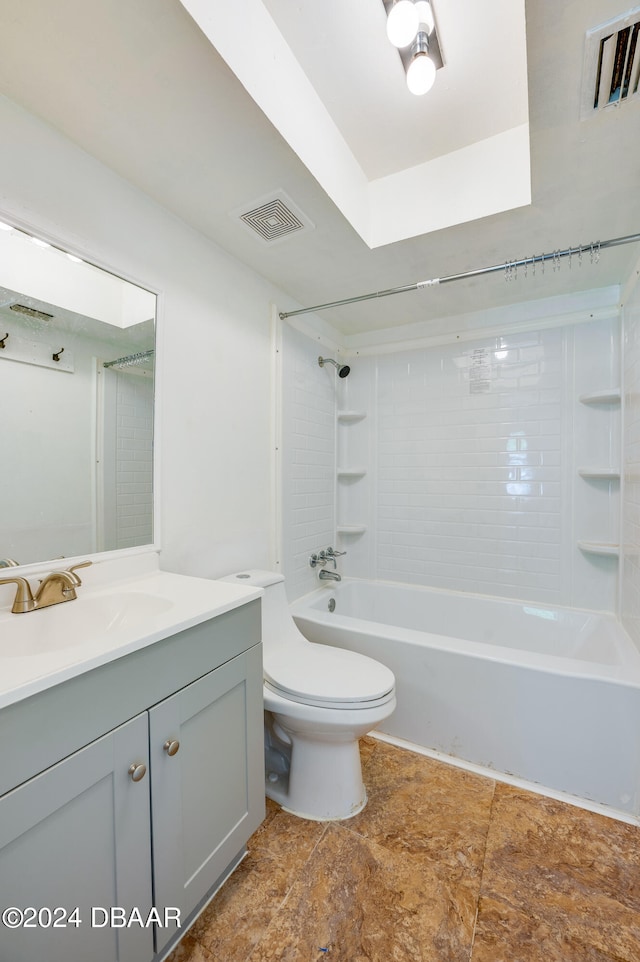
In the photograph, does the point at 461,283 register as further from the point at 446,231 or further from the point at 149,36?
the point at 149,36

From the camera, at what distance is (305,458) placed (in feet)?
8.18

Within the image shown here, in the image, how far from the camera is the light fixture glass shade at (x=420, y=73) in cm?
111

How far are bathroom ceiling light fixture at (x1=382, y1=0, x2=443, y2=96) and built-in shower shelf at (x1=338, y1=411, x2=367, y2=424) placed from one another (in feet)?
5.91

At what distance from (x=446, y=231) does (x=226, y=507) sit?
4.88ft

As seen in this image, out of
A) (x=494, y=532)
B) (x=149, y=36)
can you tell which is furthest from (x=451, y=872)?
(x=149, y=36)

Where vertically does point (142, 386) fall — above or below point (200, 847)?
above

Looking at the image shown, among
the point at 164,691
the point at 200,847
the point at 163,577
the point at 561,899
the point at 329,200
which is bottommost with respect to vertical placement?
the point at 561,899

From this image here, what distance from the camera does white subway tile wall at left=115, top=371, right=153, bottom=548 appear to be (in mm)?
1424

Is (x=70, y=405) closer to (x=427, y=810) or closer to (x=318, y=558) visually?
(x=318, y=558)

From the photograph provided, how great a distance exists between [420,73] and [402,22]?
11cm

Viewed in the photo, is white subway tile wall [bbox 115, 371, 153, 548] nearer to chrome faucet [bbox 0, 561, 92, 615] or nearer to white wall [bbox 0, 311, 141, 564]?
white wall [bbox 0, 311, 141, 564]

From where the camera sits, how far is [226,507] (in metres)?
1.86

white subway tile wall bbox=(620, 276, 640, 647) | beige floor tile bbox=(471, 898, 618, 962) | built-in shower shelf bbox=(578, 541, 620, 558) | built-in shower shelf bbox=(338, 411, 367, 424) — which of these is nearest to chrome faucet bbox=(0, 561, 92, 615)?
beige floor tile bbox=(471, 898, 618, 962)

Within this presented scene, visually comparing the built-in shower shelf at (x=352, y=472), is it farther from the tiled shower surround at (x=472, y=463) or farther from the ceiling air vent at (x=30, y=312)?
the ceiling air vent at (x=30, y=312)
